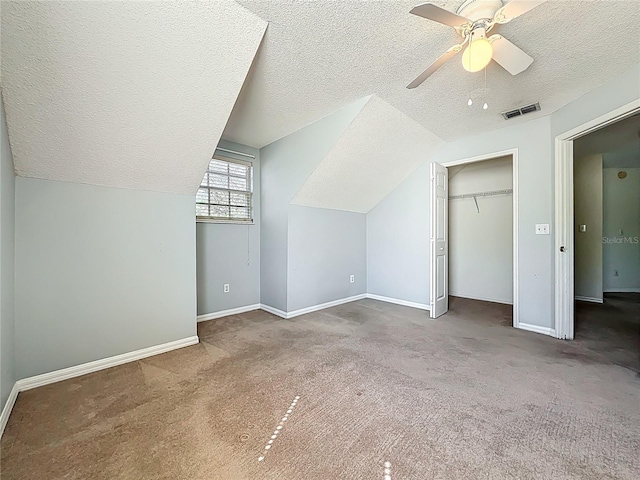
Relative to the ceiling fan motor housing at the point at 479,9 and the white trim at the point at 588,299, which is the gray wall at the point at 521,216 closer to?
the ceiling fan motor housing at the point at 479,9

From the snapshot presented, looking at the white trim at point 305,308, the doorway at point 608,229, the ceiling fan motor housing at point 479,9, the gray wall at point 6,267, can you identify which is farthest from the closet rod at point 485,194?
the gray wall at point 6,267

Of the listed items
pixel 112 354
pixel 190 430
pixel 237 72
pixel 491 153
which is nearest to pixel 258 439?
pixel 190 430

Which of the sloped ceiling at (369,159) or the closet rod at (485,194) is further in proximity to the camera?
the closet rod at (485,194)

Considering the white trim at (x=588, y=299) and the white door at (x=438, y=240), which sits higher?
the white door at (x=438, y=240)

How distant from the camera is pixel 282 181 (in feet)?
12.0

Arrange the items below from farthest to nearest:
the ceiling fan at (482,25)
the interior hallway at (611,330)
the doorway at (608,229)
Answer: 1. the doorway at (608,229)
2. the interior hallway at (611,330)
3. the ceiling fan at (482,25)

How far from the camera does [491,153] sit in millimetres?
3355

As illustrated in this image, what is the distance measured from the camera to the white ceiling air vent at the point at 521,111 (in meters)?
2.72

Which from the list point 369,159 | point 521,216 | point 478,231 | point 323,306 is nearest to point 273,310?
point 323,306

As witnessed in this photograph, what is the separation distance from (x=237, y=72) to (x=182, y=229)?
5.12ft

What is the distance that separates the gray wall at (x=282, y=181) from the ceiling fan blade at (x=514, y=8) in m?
1.55

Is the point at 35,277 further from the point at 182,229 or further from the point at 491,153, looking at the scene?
the point at 491,153

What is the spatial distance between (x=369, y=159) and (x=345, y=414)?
2.89 m

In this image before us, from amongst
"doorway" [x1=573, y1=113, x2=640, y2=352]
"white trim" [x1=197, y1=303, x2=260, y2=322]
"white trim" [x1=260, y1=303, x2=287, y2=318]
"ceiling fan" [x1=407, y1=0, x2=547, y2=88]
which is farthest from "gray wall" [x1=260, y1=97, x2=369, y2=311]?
"doorway" [x1=573, y1=113, x2=640, y2=352]
